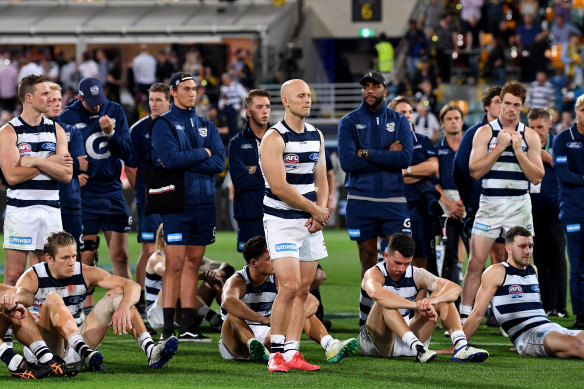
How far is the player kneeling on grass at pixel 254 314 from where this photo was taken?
8539 mm

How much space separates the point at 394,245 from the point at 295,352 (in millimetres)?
1249

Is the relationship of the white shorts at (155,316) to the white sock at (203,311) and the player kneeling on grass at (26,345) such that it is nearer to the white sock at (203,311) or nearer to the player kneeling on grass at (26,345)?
the white sock at (203,311)

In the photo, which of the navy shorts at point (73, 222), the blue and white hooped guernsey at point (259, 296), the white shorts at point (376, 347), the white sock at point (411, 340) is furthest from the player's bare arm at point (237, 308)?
the navy shorts at point (73, 222)

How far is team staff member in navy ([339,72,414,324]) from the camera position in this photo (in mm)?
10211

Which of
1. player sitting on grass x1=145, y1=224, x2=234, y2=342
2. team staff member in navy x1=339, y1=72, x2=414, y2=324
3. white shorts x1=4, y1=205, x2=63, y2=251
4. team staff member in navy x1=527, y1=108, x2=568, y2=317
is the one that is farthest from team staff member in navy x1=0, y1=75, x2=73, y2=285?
team staff member in navy x1=527, y1=108, x2=568, y2=317

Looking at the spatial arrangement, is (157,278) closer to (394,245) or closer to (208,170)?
(208,170)

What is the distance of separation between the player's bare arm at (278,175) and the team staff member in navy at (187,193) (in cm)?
153

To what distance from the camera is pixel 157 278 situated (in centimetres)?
1074

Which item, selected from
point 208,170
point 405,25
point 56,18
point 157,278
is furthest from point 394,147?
point 56,18

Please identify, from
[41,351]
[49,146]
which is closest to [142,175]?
[49,146]

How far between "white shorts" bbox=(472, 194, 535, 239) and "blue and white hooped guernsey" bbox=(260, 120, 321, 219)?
7.38 ft

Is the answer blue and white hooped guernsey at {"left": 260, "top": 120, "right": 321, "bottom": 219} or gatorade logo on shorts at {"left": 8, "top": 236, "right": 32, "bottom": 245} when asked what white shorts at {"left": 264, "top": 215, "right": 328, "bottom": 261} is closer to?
blue and white hooped guernsey at {"left": 260, "top": 120, "right": 321, "bottom": 219}

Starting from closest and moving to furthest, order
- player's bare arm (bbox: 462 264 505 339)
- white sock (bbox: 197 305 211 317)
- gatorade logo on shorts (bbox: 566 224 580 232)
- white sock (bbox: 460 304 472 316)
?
player's bare arm (bbox: 462 264 505 339) < white sock (bbox: 460 304 472 316) < white sock (bbox: 197 305 211 317) < gatorade logo on shorts (bbox: 566 224 580 232)

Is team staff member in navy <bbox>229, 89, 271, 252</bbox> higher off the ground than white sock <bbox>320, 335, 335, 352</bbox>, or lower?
higher
